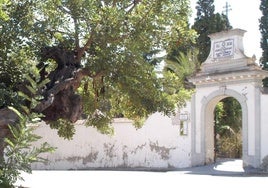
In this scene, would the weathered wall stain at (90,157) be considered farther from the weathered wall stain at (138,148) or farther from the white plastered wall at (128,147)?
the weathered wall stain at (138,148)

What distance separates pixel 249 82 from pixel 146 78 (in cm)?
920

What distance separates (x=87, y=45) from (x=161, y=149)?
12135mm

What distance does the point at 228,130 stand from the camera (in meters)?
24.4

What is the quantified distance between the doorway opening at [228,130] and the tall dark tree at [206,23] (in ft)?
12.3

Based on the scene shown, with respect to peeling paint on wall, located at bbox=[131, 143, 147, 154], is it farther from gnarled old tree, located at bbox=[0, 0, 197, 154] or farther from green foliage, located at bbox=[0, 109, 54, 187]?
green foliage, located at bbox=[0, 109, 54, 187]

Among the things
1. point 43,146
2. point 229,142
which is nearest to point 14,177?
point 43,146

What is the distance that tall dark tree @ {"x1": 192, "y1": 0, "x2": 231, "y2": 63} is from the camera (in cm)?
2783

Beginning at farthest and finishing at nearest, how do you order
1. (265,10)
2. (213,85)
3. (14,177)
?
(265,10)
(213,85)
(14,177)

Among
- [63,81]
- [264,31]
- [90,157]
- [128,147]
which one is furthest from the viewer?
[264,31]

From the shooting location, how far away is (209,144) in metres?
19.0

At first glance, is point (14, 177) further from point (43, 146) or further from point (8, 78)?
point (8, 78)

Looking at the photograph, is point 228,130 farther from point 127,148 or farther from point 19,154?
point 19,154

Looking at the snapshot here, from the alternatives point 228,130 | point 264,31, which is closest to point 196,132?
point 228,130

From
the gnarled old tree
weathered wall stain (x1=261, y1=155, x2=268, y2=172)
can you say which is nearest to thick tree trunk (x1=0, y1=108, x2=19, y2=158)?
the gnarled old tree
